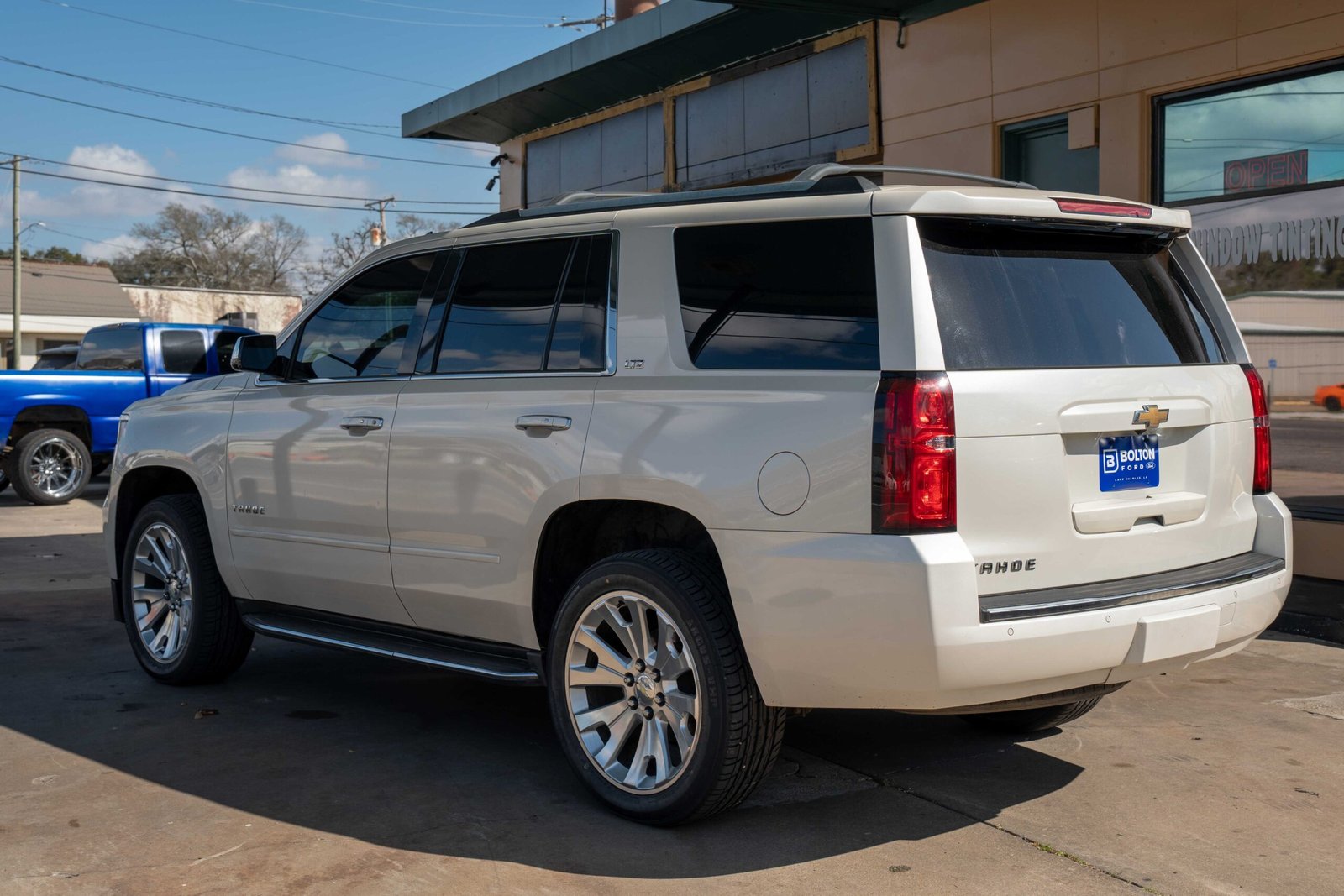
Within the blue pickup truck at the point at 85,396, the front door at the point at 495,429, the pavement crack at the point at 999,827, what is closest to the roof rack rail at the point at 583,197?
the front door at the point at 495,429

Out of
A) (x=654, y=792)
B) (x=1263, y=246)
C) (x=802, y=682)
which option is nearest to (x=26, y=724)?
(x=654, y=792)

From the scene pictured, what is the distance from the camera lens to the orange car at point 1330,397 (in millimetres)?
8023

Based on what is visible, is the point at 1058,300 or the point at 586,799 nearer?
the point at 1058,300

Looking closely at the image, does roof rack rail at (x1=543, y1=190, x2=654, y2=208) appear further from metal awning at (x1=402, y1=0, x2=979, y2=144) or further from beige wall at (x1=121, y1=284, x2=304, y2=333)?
beige wall at (x1=121, y1=284, x2=304, y2=333)

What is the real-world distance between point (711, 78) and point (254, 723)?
31.6ft

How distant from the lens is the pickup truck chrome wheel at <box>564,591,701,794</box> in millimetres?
4121

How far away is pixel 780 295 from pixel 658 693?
1306mm

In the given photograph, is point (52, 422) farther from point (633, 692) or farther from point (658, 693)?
point (658, 693)

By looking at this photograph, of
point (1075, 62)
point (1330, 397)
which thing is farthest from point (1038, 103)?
point (1330, 397)

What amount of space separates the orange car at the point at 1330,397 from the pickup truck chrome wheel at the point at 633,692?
222 inches

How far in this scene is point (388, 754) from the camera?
506cm

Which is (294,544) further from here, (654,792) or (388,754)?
(654,792)

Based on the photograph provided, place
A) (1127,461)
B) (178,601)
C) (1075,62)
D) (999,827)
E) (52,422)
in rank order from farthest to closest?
(52,422)
(1075,62)
(178,601)
(999,827)
(1127,461)

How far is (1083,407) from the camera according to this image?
3.84m
